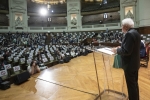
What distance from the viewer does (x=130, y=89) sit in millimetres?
1943

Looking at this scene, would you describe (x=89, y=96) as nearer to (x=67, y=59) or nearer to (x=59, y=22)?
(x=67, y=59)

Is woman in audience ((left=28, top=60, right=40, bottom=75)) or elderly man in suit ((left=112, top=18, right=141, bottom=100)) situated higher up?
elderly man in suit ((left=112, top=18, right=141, bottom=100))

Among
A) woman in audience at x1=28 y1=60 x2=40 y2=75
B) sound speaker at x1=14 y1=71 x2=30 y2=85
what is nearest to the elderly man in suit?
sound speaker at x1=14 y1=71 x2=30 y2=85

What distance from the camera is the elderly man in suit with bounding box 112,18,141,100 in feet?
5.87

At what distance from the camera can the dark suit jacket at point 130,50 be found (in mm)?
1784

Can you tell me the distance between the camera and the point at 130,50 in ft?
5.82

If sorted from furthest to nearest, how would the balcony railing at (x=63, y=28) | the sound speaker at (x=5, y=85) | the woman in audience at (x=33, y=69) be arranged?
the balcony railing at (x=63, y=28) < the woman in audience at (x=33, y=69) < the sound speaker at (x=5, y=85)

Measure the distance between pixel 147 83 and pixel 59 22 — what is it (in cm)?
2455

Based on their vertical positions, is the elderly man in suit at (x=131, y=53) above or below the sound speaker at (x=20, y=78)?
above

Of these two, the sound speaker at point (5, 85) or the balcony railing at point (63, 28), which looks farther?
the balcony railing at point (63, 28)

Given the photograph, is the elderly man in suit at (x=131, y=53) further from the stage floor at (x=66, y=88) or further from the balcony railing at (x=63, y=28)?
the balcony railing at (x=63, y=28)

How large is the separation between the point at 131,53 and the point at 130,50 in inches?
4.5

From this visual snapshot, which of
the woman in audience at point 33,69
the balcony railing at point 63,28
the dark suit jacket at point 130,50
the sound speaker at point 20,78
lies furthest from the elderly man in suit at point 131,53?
the balcony railing at point 63,28

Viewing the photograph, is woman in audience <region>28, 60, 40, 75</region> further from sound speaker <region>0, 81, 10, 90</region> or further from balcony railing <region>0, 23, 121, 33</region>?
balcony railing <region>0, 23, 121, 33</region>
